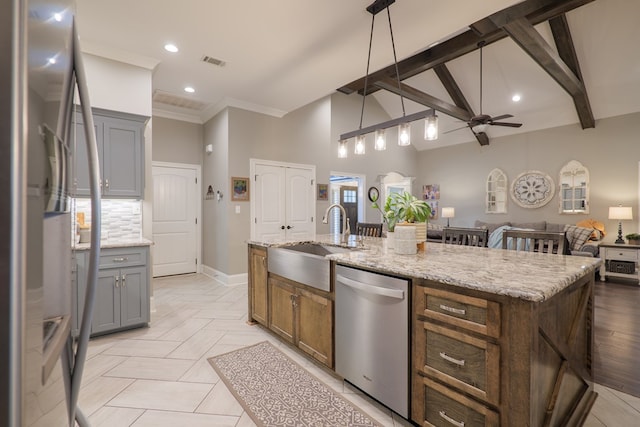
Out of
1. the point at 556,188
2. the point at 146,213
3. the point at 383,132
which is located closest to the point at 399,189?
the point at 556,188

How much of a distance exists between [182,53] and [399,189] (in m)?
6.81

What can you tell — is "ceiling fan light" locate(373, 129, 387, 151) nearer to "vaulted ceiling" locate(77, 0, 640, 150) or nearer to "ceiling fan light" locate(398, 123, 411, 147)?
"ceiling fan light" locate(398, 123, 411, 147)

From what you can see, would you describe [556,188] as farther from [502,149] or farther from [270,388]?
[270,388]

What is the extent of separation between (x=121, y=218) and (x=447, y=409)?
3.61 meters

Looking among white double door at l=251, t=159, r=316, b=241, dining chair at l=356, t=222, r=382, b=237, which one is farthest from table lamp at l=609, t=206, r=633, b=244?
white double door at l=251, t=159, r=316, b=241

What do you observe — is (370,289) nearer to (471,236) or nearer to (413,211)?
(413,211)

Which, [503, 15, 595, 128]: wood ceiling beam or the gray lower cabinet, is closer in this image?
the gray lower cabinet

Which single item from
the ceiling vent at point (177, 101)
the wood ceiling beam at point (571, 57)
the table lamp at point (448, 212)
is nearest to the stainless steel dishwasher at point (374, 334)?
the ceiling vent at point (177, 101)

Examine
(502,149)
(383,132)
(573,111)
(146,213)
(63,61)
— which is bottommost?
(146,213)

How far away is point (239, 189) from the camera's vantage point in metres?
4.99

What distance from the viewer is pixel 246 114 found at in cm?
508

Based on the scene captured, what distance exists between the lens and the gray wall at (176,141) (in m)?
5.39

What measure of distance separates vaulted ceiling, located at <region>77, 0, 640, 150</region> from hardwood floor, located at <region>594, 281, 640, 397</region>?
300 cm

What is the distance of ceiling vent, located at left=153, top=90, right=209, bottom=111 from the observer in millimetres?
4798
